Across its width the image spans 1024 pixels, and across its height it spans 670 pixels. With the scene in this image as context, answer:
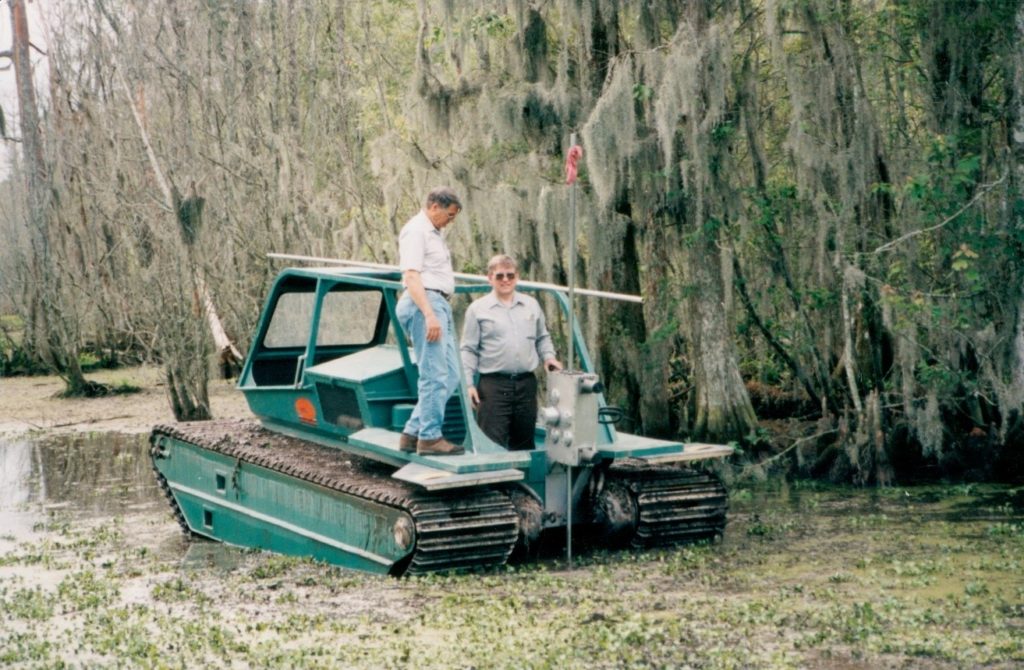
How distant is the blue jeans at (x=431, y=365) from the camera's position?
29.5ft

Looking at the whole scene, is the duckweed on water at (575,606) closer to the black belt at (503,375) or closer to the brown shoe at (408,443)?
the brown shoe at (408,443)

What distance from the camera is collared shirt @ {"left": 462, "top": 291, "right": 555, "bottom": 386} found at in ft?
31.0

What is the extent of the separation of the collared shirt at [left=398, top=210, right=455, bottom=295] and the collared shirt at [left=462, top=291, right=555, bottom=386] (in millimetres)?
374

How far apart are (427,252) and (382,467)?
1595 mm

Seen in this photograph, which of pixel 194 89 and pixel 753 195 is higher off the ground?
pixel 194 89

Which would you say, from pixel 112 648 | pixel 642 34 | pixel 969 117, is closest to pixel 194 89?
pixel 642 34

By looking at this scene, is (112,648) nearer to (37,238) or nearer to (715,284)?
(715,284)

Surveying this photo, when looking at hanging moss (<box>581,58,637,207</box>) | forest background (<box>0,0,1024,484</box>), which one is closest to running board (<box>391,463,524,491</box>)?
forest background (<box>0,0,1024,484</box>)

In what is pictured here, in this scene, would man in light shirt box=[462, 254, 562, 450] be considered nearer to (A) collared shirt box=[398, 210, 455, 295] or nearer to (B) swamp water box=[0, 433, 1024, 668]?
(A) collared shirt box=[398, 210, 455, 295]

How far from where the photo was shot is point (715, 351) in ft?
46.9

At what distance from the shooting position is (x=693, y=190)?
45.8 ft

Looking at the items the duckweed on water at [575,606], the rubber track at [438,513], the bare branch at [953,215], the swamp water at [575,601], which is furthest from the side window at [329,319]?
the bare branch at [953,215]

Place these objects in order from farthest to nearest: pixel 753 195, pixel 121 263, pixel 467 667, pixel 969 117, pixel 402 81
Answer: pixel 402 81 → pixel 121 263 → pixel 753 195 → pixel 969 117 → pixel 467 667

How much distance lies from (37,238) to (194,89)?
514 centimetres
